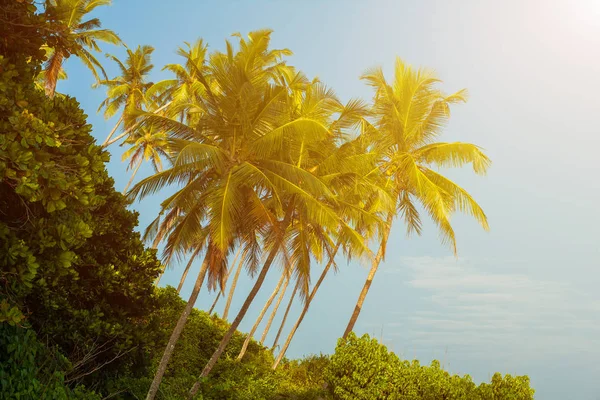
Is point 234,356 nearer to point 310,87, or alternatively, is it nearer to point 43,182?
point 310,87

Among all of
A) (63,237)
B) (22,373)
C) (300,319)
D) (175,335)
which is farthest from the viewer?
(300,319)

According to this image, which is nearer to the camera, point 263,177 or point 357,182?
point 263,177

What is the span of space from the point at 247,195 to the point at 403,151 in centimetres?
765

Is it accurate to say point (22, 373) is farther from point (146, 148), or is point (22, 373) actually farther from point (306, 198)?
point (146, 148)

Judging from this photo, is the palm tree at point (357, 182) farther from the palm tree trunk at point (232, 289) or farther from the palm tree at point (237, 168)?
the palm tree trunk at point (232, 289)

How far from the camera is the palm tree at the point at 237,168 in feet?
46.9

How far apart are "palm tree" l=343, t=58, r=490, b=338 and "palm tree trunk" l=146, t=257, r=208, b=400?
21.7 feet

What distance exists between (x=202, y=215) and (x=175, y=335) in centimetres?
323

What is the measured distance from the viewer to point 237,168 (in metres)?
14.5

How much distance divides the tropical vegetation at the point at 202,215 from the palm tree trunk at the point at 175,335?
0.19 ft

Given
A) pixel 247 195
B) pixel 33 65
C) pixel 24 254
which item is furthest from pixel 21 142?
pixel 247 195

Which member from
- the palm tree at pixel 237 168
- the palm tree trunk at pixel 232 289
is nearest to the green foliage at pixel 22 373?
the palm tree at pixel 237 168

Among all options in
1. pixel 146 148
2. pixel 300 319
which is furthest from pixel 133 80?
pixel 300 319

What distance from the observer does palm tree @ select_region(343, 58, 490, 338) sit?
750 inches
